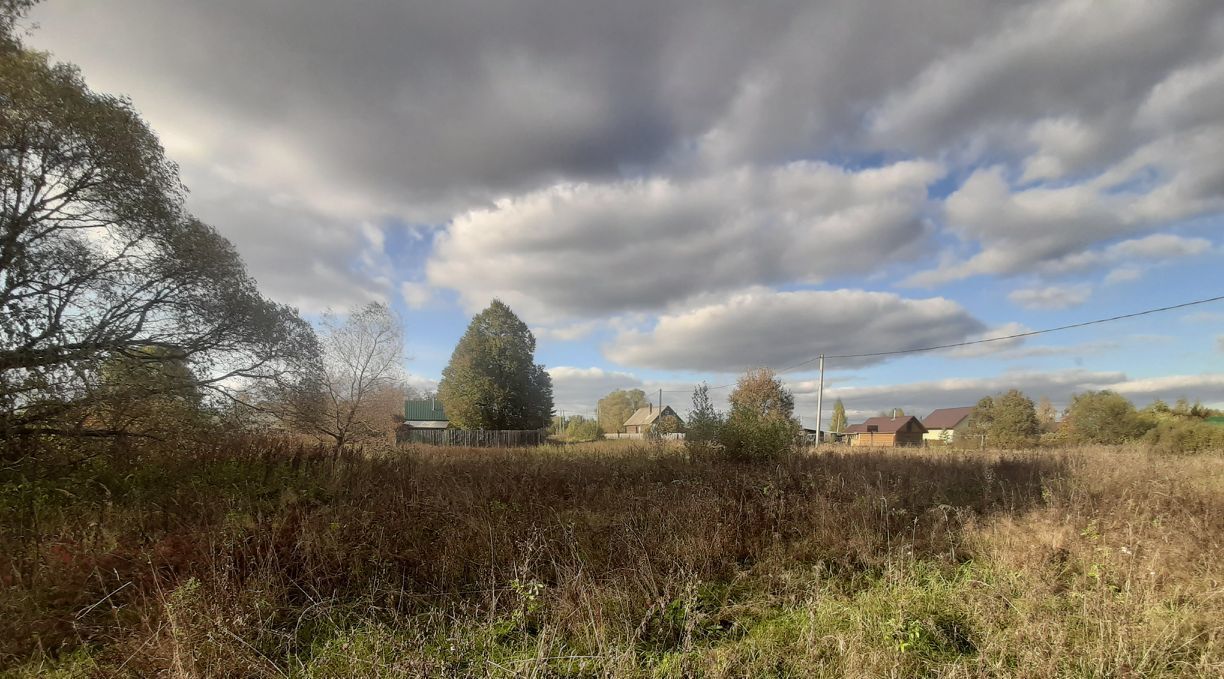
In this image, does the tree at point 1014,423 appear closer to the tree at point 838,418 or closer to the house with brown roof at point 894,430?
the house with brown roof at point 894,430

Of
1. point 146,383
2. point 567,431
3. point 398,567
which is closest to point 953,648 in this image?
point 398,567

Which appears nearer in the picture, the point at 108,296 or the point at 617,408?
the point at 108,296

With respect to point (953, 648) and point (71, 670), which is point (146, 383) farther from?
point (953, 648)

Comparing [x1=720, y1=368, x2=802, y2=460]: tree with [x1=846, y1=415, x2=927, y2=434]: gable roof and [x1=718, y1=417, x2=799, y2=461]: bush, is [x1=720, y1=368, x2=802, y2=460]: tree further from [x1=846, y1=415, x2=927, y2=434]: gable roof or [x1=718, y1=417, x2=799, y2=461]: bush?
[x1=846, y1=415, x2=927, y2=434]: gable roof

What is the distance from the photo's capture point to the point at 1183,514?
652 cm

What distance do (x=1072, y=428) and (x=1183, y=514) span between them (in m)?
23.0

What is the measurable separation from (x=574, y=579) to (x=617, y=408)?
238ft

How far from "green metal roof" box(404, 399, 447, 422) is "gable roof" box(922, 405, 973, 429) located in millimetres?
60037

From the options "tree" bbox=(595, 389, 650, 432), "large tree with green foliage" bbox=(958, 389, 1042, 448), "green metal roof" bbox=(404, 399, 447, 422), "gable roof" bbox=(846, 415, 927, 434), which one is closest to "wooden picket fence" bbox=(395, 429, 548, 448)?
"green metal roof" bbox=(404, 399, 447, 422)

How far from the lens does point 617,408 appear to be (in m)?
76.2

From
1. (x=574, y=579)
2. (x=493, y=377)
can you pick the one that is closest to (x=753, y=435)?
(x=574, y=579)

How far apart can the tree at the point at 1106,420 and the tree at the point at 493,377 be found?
2986 cm

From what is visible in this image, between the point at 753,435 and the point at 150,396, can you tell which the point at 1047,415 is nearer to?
the point at 753,435

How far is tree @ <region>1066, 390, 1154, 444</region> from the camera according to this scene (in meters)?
20.8
